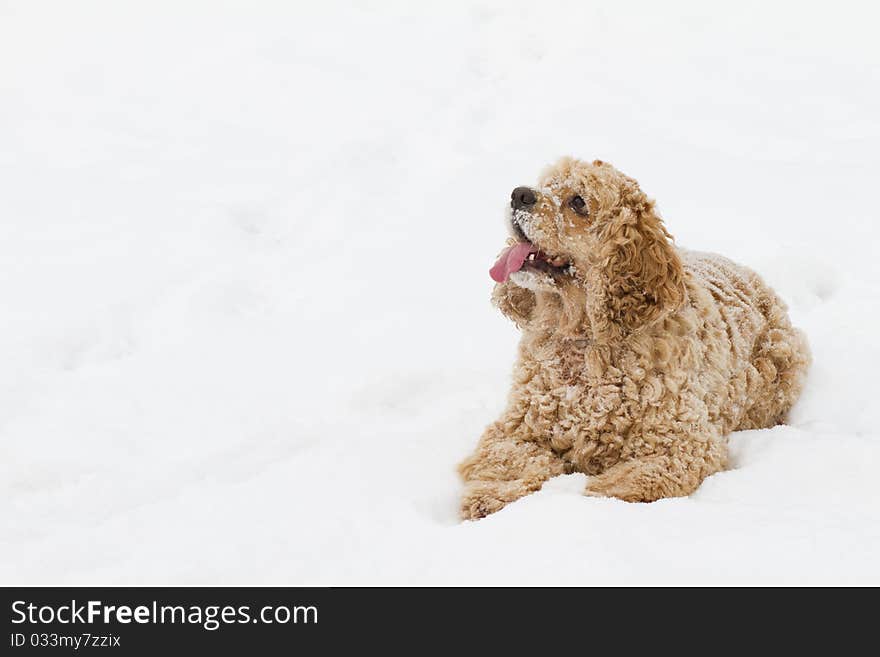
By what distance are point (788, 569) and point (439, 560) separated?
43.5 inches

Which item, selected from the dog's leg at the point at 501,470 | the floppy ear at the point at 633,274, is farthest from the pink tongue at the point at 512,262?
the dog's leg at the point at 501,470

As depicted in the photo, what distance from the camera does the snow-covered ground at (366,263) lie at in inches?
129

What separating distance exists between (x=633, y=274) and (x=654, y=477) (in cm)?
83

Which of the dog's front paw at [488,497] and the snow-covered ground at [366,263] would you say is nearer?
the snow-covered ground at [366,263]

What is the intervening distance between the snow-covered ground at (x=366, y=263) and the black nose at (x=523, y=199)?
118 cm

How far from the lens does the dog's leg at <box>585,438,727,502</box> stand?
12.0 ft

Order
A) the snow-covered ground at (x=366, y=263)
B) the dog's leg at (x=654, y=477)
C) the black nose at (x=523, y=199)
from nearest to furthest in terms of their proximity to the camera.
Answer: the snow-covered ground at (x=366, y=263) < the dog's leg at (x=654, y=477) < the black nose at (x=523, y=199)

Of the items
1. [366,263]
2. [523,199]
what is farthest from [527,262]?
[366,263]

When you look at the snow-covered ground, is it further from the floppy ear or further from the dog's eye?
the dog's eye

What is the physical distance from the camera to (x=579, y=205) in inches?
150

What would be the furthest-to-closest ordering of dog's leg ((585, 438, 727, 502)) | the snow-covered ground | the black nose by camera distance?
the black nose < dog's leg ((585, 438, 727, 502)) < the snow-covered ground

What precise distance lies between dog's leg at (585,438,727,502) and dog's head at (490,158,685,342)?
548mm

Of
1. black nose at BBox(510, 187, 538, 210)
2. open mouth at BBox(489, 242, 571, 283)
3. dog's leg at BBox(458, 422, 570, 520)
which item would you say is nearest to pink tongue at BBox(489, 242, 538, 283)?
open mouth at BBox(489, 242, 571, 283)

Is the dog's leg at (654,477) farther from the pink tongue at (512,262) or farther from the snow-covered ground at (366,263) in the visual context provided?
the pink tongue at (512,262)
